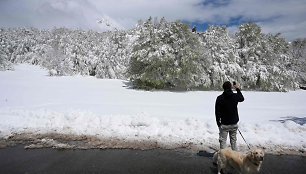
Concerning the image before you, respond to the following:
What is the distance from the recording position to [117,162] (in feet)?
17.2

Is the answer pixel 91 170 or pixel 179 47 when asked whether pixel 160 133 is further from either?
pixel 179 47

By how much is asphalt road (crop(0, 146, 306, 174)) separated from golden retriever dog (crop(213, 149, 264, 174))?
20.4 inches

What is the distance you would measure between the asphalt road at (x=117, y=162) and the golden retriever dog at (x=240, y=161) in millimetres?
518

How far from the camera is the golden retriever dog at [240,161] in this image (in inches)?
148

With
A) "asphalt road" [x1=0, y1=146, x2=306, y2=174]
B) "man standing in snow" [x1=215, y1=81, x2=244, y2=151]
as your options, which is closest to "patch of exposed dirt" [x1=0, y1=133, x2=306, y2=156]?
"asphalt road" [x1=0, y1=146, x2=306, y2=174]

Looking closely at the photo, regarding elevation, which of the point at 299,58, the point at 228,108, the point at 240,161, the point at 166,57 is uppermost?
the point at 299,58

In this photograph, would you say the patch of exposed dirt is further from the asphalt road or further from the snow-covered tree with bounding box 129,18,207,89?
the snow-covered tree with bounding box 129,18,207,89

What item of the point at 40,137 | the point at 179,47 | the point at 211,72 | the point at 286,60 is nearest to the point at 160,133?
the point at 40,137

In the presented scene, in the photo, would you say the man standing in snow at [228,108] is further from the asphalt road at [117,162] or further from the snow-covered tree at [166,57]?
the snow-covered tree at [166,57]

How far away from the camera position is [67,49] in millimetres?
46375

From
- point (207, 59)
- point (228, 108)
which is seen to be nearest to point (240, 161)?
point (228, 108)

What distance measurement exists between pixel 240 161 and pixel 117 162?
3.29 m

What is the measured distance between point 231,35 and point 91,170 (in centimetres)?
2643

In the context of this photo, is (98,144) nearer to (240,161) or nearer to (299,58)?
(240,161)
